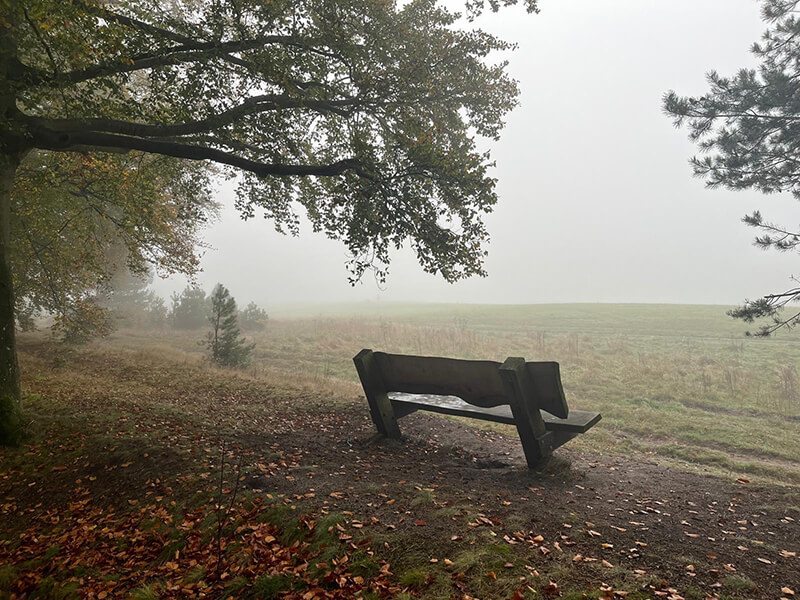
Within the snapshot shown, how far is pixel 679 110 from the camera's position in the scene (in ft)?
31.7

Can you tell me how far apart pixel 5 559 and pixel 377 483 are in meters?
4.10

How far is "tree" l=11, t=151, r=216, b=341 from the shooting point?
38.0ft

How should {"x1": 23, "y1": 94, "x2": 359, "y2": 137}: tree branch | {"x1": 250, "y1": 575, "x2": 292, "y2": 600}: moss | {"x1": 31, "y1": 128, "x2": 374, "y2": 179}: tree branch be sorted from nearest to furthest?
{"x1": 250, "y1": 575, "x2": 292, "y2": 600}: moss < {"x1": 23, "y1": 94, "x2": 359, "y2": 137}: tree branch < {"x1": 31, "y1": 128, "x2": 374, "y2": 179}: tree branch

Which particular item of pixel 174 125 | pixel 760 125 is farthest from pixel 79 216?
pixel 760 125

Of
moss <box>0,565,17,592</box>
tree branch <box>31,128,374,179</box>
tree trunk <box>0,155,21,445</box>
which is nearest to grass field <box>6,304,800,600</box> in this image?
moss <box>0,565,17,592</box>

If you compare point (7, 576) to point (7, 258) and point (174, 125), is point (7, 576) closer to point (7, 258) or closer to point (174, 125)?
point (7, 258)

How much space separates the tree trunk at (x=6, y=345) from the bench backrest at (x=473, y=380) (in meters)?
6.30

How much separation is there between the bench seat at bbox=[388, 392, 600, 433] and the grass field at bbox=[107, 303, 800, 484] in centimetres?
316

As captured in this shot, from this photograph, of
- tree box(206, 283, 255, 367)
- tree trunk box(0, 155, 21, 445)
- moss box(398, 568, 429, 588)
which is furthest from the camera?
tree box(206, 283, 255, 367)

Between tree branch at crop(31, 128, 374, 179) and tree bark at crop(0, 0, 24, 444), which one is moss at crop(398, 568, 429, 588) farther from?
tree bark at crop(0, 0, 24, 444)

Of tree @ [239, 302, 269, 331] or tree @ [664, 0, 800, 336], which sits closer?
tree @ [664, 0, 800, 336]

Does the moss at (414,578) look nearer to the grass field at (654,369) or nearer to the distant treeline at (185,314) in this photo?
the grass field at (654,369)

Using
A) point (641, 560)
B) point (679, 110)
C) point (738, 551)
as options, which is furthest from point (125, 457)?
point (679, 110)

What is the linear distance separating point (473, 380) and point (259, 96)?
816 centimetres
